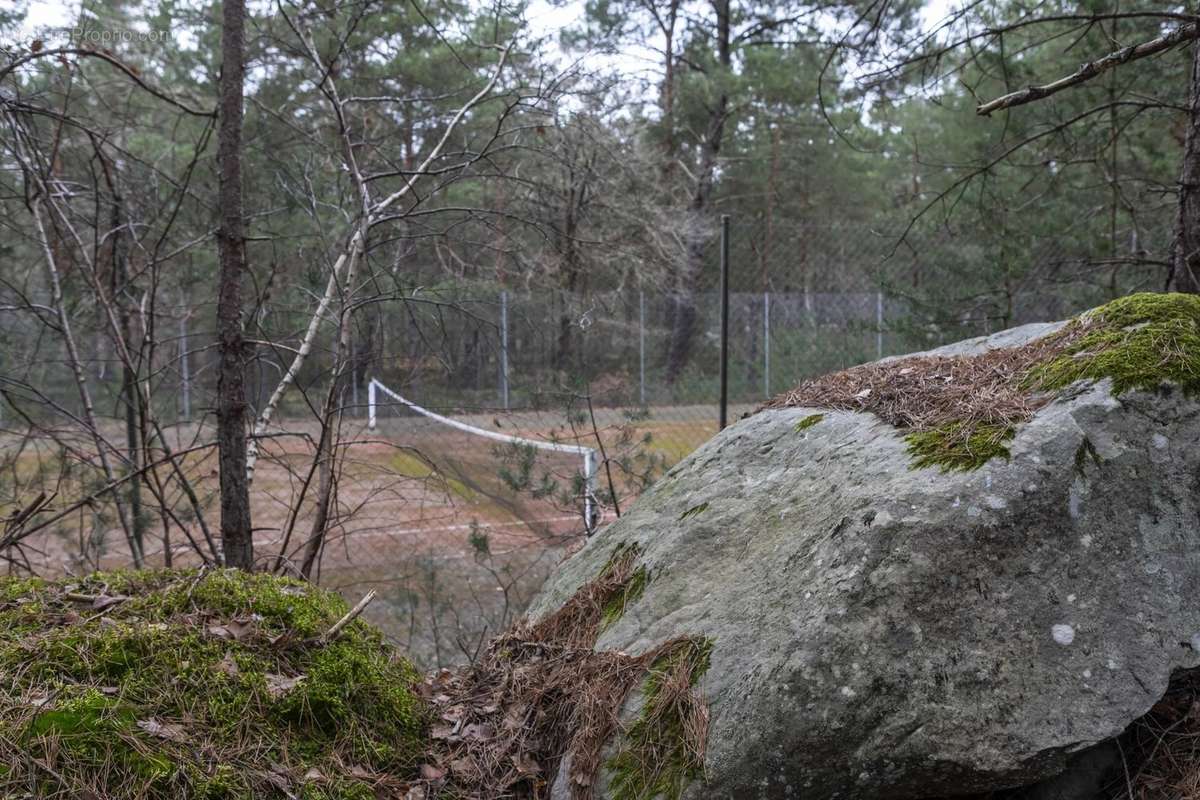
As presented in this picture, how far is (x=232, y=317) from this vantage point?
4.04 meters

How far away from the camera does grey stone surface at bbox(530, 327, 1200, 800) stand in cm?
220

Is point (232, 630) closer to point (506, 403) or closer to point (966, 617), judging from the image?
point (966, 617)

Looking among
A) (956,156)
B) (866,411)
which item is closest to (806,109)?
(956,156)

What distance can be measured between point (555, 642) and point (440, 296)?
2.21 meters

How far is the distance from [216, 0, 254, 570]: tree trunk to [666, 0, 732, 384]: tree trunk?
14.0 feet

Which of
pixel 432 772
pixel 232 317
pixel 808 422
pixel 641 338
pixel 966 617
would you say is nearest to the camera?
pixel 966 617

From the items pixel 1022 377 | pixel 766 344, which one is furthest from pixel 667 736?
pixel 766 344

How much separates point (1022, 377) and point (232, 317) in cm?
327

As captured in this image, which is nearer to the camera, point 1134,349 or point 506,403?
point 1134,349

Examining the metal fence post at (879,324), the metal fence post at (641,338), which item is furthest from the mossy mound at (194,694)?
the metal fence post at (879,324)

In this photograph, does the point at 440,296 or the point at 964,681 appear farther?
the point at 440,296

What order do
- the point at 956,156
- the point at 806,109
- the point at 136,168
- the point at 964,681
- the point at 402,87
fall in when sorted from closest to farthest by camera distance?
1. the point at 964,681
2. the point at 136,168
3. the point at 402,87
4. the point at 956,156
5. the point at 806,109

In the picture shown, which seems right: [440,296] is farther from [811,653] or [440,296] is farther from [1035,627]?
[1035,627]

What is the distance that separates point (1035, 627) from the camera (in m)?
2.29
